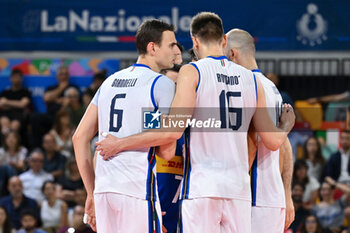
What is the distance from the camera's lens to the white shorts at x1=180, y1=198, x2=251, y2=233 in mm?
4684

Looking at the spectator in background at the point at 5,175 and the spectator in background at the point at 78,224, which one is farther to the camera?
the spectator in background at the point at 5,175

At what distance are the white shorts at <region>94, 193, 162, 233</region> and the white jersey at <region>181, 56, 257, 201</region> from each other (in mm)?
269

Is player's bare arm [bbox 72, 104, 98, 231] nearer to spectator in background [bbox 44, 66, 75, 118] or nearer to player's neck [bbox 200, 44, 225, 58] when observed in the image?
player's neck [bbox 200, 44, 225, 58]

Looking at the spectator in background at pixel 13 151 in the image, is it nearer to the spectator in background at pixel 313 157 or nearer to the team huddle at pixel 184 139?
the spectator in background at pixel 313 157

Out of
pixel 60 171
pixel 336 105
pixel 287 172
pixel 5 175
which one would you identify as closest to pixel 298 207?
pixel 336 105

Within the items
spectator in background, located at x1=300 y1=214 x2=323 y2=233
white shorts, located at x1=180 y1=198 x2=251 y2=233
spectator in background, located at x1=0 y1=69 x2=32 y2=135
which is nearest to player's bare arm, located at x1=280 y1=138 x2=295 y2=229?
white shorts, located at x1=180 y1=198 x2=251 y2=233

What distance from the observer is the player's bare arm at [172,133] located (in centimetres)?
472

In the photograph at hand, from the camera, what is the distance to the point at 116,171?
192 inches

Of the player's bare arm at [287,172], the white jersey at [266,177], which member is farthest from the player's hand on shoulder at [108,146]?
the player's bare arm at [287,172]

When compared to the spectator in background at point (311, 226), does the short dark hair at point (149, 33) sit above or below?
above

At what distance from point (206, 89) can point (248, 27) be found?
729cm

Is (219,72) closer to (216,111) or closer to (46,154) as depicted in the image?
(216,111)

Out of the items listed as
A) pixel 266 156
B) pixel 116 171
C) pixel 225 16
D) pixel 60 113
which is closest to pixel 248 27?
pixel 225 16

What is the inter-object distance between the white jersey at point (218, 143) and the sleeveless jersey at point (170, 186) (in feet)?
3.06
